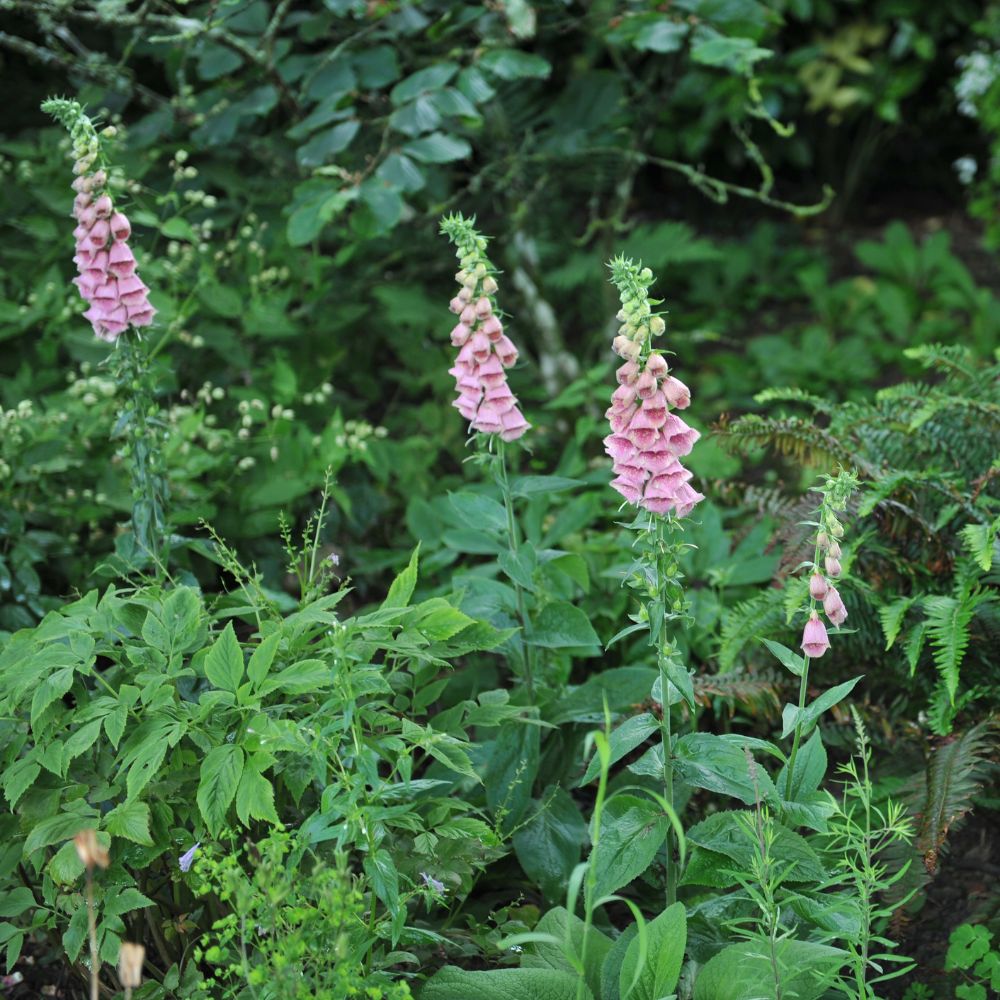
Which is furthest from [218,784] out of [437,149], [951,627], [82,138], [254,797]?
[437,149]

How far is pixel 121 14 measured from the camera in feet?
11.9

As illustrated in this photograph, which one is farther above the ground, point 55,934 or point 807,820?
point 807,820

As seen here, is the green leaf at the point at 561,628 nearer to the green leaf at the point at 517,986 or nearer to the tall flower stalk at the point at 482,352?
the tall flower stalk at the point at 482,352

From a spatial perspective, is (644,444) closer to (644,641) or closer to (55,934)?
(644,641)

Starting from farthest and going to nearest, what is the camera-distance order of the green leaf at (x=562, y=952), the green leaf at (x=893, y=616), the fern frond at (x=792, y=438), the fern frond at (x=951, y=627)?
the fern frond at (x=792, y=438)
the green leaf at (x=893, y=616)
the fern frond at (x=951, y=627)
the green leaf at (x=562, y=952)

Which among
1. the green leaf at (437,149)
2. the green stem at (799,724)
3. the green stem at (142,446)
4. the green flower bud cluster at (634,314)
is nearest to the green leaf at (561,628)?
the green stem at (799,724)

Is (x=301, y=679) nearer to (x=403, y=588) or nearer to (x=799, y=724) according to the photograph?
(x=403, y=588)

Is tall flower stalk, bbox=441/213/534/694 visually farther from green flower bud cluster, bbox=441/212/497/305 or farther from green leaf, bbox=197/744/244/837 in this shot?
green leaf, bbox=197/744/244/837

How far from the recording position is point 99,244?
2.33m

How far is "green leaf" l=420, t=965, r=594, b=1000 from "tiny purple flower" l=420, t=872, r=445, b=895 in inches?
5.9

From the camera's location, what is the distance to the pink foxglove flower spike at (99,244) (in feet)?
7.34

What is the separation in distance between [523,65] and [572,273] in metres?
1.46

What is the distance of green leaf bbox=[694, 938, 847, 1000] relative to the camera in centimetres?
175

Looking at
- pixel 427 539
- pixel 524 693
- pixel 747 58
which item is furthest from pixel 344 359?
pixel 524 693
